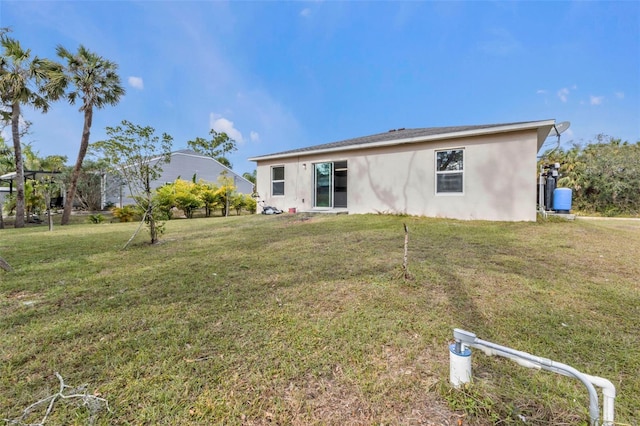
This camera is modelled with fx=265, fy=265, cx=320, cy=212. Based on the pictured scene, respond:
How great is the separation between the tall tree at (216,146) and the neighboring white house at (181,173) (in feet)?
31.5

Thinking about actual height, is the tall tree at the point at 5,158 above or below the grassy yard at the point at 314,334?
above

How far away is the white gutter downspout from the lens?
3.66 ft

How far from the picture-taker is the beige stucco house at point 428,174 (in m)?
7.23

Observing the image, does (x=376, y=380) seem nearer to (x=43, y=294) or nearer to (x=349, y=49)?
(x=43, y=294)

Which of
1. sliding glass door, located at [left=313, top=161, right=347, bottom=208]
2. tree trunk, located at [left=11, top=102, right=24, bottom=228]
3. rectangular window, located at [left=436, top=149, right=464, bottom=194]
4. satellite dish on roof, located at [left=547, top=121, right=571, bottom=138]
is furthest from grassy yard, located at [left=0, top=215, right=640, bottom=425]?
tree trunk, located at [left=11, top=102, right=24, bottom=228]

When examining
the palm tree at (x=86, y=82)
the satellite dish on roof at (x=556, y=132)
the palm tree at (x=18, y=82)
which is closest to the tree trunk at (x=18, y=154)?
the palm tree at (x=18, y=82)

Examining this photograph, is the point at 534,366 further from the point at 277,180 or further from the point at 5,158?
the point at 5,158

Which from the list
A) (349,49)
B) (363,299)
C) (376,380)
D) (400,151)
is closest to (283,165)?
(400,151)

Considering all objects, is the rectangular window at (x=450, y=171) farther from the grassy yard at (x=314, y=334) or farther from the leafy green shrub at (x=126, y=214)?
the leafy green shrub at (x=126, y=214)

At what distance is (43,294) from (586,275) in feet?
21.5

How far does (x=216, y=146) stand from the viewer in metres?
33.5

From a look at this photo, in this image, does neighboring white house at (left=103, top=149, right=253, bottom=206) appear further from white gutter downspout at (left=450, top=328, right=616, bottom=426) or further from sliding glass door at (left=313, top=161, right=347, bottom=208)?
white gutter downspout at (left=450, top=328, right=616, bottom=426)

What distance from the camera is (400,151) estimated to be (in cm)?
907

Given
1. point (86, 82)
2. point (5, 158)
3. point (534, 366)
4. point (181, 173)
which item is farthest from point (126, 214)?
point (534, 366)
